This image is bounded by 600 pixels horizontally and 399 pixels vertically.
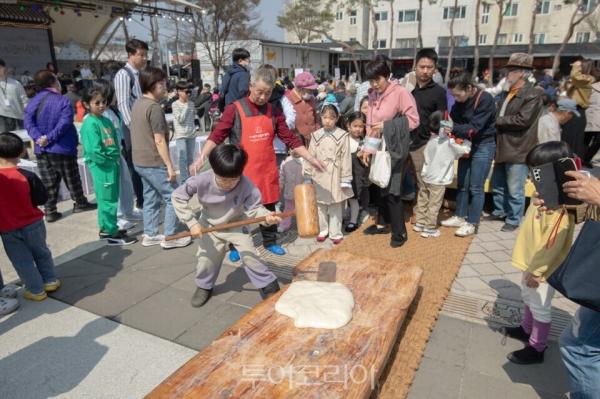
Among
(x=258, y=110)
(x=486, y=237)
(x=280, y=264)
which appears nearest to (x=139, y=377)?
(x=280, y=264)

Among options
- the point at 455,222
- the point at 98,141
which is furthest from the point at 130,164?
the point at 455,222

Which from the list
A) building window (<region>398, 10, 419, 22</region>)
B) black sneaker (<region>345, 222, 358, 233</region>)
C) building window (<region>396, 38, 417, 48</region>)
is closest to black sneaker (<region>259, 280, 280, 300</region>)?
black sneaker (<region>345, 222, 358, 233</region>)

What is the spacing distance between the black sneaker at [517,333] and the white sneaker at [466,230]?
6.50 feet

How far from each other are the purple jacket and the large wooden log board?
4.12 meters

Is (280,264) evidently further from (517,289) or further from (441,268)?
(517,289)

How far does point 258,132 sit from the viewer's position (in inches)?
153

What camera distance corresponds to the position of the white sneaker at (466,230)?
4.77m

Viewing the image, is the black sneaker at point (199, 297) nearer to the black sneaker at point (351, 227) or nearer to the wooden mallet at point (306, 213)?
the wooden mallet at point (306, 213)

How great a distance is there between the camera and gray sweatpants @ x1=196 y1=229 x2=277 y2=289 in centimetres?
306

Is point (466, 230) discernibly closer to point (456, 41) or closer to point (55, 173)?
point (55, 173)

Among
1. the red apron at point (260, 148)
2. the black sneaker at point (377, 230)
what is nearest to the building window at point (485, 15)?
the black sneaker at point (377, 230)

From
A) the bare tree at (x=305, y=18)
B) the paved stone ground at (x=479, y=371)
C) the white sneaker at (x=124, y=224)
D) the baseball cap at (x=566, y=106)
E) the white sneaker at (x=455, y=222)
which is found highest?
the bare tree at (x=305, y=18)

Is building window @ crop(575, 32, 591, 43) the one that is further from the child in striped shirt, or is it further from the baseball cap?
the child in striped shirt

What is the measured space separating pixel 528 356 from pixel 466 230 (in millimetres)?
2354
